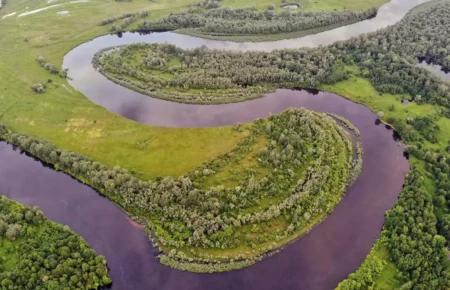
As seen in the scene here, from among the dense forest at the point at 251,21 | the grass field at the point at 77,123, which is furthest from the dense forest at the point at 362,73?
the dense forest at the point at 251,21

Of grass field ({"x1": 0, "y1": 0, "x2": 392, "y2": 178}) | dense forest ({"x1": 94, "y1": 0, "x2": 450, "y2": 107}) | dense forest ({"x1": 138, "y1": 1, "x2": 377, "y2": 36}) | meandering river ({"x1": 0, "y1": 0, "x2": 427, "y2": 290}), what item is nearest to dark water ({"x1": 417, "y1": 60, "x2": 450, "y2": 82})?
dense forest ({"x1": 94, "y1": 0, "x2": 450, "y2": 107})

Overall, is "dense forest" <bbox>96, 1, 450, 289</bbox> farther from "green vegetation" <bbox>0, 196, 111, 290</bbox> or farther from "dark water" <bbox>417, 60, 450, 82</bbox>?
"green vegetation" <bbox>0, 196, 111, 290</bbox>

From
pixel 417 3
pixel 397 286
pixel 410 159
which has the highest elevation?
pixel 417 3

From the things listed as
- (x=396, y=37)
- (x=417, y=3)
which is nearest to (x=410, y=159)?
(x=396, y=37)

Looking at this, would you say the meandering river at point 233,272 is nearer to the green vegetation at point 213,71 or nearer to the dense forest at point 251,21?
the green vegetation at point 213,71

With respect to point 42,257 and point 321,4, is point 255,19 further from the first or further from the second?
point 42,257

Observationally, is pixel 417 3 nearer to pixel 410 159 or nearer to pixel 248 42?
pixel 248 42
